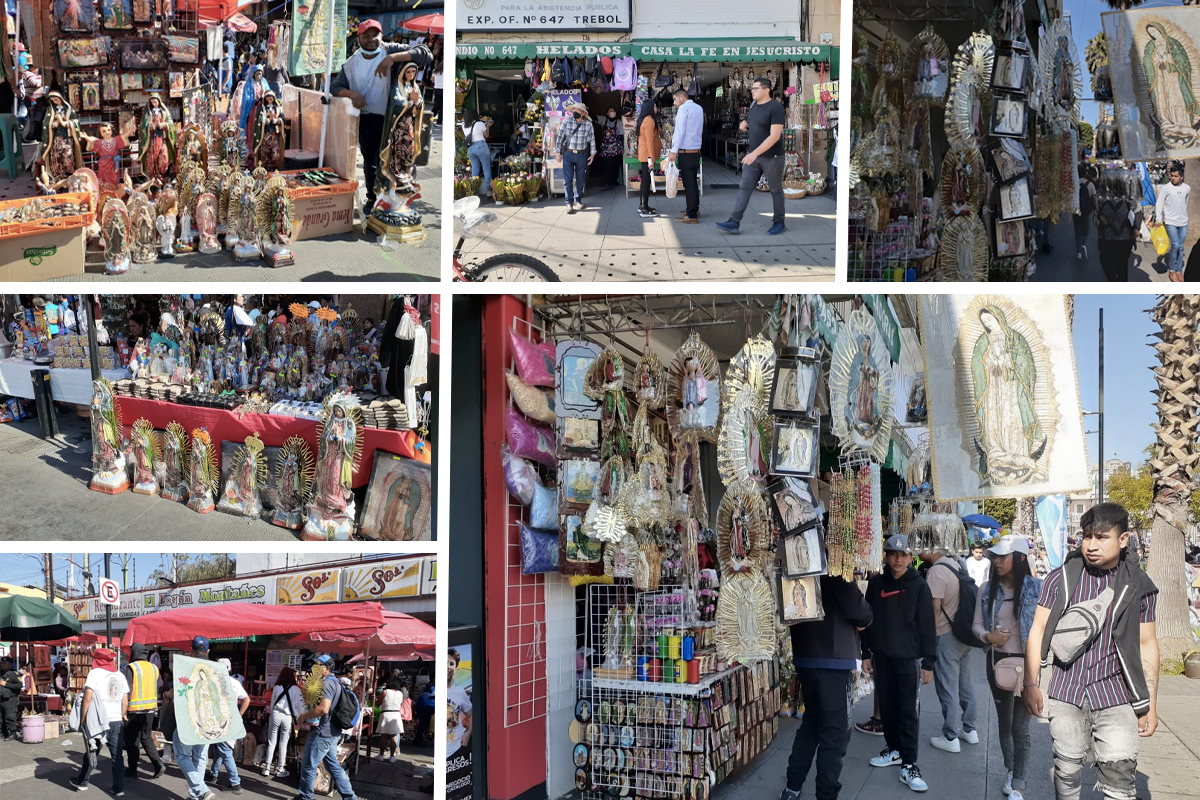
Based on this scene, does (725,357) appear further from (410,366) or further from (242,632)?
(242,632)

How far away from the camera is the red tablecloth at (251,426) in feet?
16.2

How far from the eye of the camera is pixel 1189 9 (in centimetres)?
473

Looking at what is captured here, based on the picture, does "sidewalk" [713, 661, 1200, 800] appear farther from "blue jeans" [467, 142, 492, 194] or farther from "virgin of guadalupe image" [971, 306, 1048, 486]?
"blue jeans" [467, 142, 492, 194]

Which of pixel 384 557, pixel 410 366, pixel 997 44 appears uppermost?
pixel 997 44

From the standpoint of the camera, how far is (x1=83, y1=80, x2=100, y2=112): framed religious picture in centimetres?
526

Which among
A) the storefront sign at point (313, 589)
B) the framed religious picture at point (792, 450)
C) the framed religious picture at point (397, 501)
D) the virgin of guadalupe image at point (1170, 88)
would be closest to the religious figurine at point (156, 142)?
the framed religious picture at point (397, 501)

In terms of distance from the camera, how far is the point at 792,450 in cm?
428

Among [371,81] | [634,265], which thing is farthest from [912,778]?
[371,81]

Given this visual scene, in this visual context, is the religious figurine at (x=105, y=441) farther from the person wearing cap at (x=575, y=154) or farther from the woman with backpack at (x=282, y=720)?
the person wearing cap at (x=575, y=154)

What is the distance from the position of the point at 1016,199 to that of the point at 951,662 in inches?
93.9

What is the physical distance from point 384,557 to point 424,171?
2307 millimetres

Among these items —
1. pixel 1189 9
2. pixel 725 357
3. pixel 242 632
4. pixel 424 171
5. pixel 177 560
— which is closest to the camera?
pixel 1189 9

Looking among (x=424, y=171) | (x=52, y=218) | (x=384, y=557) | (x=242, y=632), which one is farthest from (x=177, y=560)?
(x=424, y=171)

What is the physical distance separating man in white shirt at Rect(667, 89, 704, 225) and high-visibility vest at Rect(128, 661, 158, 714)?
12.8 feet
